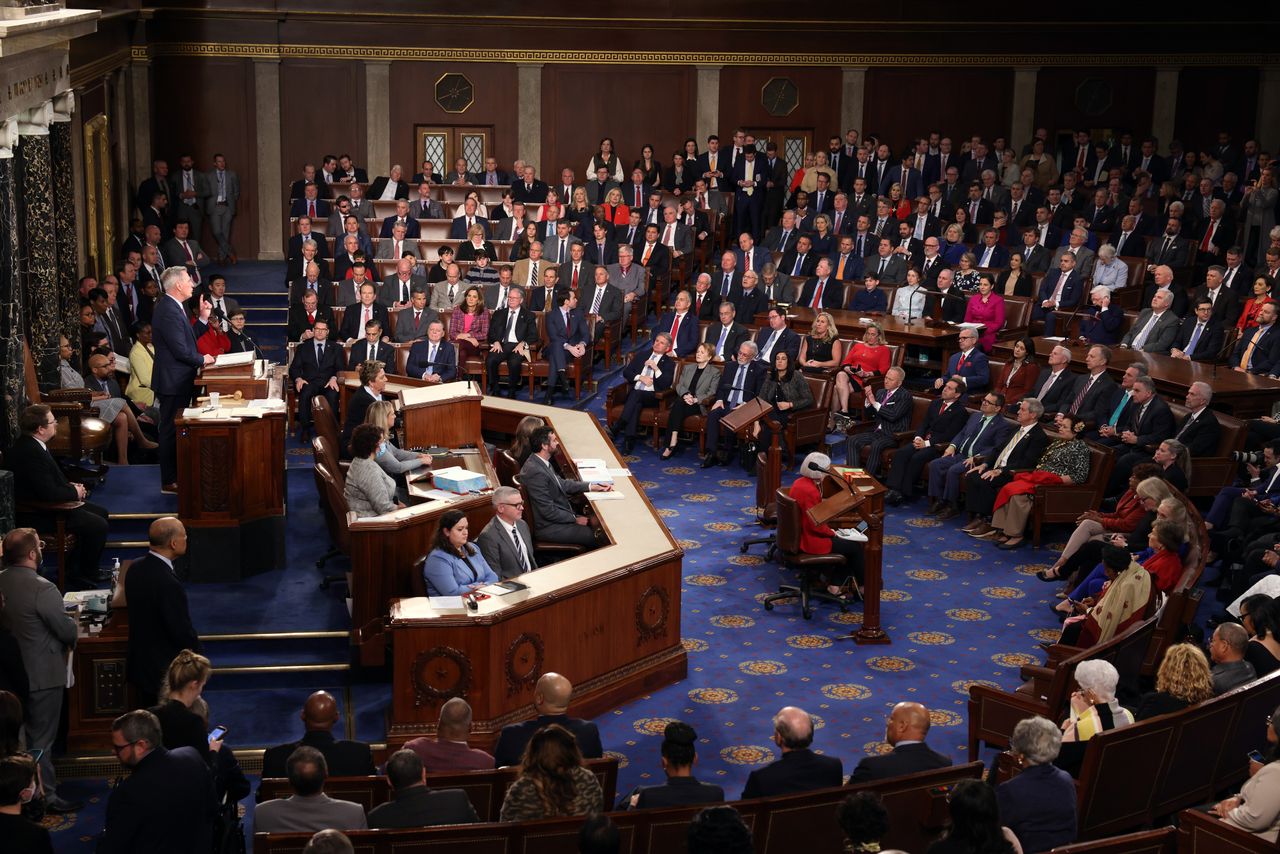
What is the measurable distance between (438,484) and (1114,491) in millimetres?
5747

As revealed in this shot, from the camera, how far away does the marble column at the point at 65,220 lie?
42.1 ft

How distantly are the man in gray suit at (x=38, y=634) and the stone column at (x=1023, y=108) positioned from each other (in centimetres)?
1753

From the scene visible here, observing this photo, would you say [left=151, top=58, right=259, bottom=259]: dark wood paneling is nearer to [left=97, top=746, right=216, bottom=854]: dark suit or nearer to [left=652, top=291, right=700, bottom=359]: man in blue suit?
[left=652, top=291, right=700, bottom=359]: man in blue suit

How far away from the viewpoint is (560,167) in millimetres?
22047

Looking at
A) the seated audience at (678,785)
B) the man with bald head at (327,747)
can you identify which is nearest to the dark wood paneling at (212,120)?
the man with bald head at (327,747)

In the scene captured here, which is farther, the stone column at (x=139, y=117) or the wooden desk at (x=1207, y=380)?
the stone column at (x=139, y=117)

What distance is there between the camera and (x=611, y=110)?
2186 centimetres

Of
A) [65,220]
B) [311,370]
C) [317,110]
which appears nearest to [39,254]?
[65,220]

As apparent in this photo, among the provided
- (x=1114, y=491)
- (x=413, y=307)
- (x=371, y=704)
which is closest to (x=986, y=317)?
(x=1114, y=491)

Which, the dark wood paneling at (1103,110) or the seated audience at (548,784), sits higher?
the dark wood paneling at (1103,110)

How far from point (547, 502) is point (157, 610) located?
2900 millimetres

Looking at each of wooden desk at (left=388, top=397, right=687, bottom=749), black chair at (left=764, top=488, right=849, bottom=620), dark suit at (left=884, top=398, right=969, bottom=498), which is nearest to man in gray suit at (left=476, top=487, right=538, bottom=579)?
wooden desk at (left=388, top=397, right=687, bottom=749)

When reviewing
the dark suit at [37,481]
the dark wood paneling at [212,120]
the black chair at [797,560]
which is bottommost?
the black chair at [797,560]

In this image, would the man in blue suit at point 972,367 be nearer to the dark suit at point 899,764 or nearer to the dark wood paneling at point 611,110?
the dark suit at point 899,764
